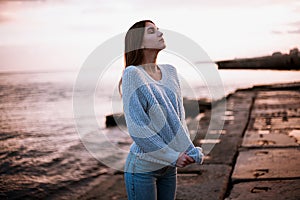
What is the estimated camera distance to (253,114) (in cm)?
1001

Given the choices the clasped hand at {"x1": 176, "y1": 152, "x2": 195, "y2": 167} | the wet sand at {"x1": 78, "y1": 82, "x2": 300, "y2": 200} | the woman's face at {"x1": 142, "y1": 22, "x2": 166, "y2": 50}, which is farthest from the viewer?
the wet sand at {"x1": 78, "y1": 82, "x2": 300, "y2": 200}

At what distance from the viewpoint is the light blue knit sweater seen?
194 centimetres

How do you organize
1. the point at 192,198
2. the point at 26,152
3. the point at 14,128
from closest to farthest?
1. the point at 192,198
2. the point at 26,152
3. the point at 14,128

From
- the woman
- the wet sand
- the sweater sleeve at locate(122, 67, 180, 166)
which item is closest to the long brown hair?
the woman

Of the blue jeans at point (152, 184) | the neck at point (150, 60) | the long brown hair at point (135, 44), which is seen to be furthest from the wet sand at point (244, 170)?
the long brown hair at point (135, 44)

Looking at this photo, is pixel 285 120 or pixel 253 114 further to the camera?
pixel 253 114

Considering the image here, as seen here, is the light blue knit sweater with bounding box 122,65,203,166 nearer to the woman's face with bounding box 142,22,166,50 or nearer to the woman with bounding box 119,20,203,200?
the woman with bounding box 119,20,203,200

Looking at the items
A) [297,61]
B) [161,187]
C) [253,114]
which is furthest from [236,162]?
[253,114]

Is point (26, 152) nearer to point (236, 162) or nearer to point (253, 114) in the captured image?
point (253, 114)

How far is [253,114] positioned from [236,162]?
17.2ft

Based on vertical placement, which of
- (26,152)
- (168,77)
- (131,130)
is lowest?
(26,152)

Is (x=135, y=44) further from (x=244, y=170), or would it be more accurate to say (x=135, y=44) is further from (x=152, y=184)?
(x=244, y=170)

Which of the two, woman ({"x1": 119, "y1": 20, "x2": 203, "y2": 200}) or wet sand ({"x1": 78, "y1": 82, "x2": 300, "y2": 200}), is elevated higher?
woman ({"x1": 119, "y1": 20, "x2": 203, "y2": 200})

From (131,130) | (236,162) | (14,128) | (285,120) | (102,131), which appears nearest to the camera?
(131,130)
